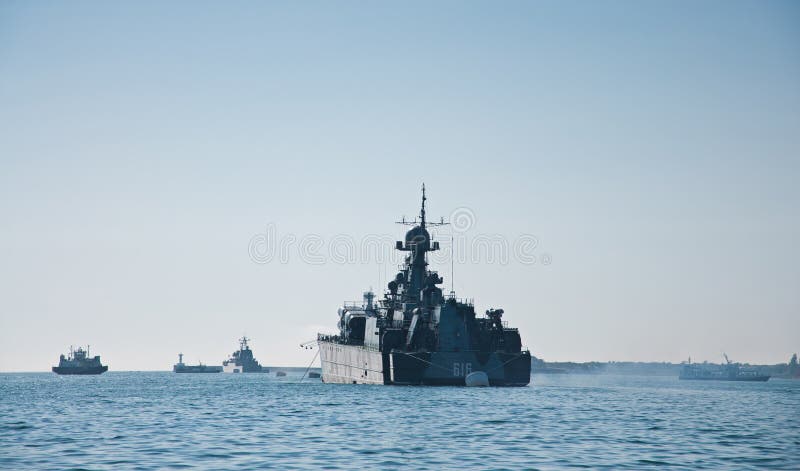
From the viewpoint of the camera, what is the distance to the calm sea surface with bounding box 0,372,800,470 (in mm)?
34406

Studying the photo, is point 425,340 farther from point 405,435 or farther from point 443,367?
point 405,435

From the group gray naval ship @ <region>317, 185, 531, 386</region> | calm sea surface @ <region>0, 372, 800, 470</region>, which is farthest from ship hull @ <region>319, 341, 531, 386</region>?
calm sea surface @ <region>0, 372, 800, 470</region>

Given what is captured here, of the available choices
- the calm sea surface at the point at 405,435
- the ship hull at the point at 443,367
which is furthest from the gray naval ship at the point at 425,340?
the calm sea surface at the point at 405,435

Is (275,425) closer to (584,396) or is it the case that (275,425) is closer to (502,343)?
(584,396)

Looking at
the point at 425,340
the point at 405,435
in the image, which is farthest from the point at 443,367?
the point at 405,435

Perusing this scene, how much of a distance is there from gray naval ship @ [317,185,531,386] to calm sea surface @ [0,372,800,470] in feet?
48.7

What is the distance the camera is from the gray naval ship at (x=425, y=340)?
8506 cm

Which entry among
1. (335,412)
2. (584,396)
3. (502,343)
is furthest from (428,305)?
(335,412)

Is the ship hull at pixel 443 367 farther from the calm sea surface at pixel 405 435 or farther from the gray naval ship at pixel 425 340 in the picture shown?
the calm sea surface at pixel 405 435

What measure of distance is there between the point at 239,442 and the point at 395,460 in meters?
8.81

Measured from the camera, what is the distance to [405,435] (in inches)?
1698

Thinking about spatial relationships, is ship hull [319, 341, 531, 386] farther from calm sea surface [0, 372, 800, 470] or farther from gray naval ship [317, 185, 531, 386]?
calm sea surface [0, 372, 800, 470]

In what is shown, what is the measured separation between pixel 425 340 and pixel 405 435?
145 ft

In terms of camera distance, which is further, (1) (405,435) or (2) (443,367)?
(2) (443,367)
